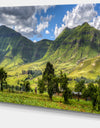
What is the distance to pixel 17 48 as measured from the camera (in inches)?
384

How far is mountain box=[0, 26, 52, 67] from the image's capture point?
8938mm

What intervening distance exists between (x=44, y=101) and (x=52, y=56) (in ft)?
9.90

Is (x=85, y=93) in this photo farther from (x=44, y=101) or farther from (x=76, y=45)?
(x=76, y=45)

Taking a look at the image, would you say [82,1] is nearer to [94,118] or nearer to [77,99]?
[77,99]

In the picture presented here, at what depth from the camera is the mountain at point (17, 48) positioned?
8938mm

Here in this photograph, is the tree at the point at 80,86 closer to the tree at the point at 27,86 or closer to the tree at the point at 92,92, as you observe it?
the tree at the point at 92,92

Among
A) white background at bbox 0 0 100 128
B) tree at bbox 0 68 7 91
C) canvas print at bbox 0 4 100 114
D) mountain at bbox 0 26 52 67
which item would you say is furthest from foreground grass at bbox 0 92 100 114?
mountain at bbox 0 26 52 67

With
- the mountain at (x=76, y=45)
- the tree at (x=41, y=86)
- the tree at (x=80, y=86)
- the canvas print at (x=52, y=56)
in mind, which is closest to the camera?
the tree at (x=80, y=86)

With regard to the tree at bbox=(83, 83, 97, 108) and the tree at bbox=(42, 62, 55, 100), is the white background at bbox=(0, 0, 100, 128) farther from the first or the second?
the tree at bbox=(42, 62, 55, 100)

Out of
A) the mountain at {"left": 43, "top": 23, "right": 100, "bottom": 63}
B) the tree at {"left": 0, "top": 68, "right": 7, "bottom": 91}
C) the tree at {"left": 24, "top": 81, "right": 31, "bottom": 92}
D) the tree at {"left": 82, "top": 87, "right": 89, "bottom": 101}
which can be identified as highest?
the mountain at {"left": 43, "top": 23, "right": 100, "bottom": 63}

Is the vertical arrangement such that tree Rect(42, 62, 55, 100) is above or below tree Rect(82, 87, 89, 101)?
above

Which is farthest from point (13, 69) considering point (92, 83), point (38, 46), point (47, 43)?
point (92, 83)

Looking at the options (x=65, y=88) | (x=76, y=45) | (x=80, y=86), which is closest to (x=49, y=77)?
(x=65, y=88)

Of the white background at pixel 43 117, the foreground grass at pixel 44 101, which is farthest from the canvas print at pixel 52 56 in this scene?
the white background at pixel 43 117
